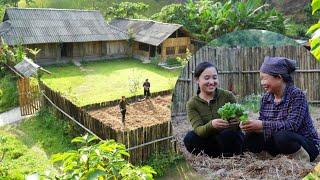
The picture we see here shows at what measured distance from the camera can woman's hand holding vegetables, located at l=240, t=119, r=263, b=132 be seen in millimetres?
1065

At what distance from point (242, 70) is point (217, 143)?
22 centimetres

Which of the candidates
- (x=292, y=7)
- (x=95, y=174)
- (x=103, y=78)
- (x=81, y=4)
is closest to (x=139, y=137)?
(x=95, y=174)

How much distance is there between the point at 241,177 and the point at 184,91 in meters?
0.31

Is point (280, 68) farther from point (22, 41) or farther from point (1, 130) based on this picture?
point (22, 41)

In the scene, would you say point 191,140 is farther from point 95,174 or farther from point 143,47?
point 143,47

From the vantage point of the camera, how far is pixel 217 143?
1.18 meters

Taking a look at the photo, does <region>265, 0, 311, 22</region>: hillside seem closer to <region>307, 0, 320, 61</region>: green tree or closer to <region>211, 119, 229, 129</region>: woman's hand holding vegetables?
<region>211, 119, 229, 129</region>: woman's hand holding vegetables

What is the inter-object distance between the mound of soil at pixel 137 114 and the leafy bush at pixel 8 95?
11.7ft

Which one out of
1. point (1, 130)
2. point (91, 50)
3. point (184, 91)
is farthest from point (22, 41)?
point (184, 91)

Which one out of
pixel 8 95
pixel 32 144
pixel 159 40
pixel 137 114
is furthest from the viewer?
pixel 159 40

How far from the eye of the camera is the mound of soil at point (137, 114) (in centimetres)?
1119

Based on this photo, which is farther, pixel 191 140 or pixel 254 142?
pixel 191 140

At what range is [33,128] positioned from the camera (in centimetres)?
1130

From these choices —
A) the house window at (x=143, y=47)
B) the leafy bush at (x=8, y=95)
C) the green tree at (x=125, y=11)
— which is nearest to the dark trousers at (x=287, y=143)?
the leafy bush at (x=8, y=95)
